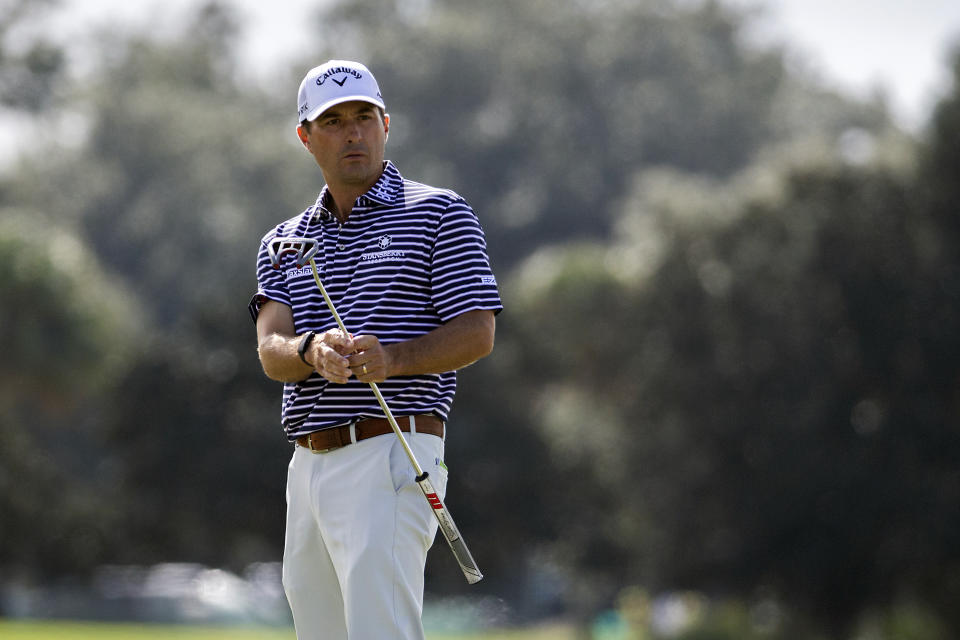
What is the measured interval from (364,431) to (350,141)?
93 cm

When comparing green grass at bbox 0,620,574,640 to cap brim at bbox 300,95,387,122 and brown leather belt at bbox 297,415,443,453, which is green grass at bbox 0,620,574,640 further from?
cap brim at bbox 300,95,387,122

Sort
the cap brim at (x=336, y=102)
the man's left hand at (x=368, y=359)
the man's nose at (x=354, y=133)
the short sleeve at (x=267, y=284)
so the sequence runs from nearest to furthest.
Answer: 1. the man's left hand at (x=368, y=359)
2. the cap brim at (x=336, y=102)
3. the man's nose at (x=354, y=133)
4. the short sleeve at (x=267, y=284)

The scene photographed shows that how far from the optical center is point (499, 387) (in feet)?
104

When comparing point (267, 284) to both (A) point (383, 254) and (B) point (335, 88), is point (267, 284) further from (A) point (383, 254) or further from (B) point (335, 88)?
(B) point (335, 88)

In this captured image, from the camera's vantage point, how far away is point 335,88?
486 cm

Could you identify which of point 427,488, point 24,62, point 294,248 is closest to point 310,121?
point 294,248

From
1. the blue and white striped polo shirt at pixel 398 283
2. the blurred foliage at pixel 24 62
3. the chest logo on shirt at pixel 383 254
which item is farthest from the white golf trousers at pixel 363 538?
the blurred foliage at pixel 24 62

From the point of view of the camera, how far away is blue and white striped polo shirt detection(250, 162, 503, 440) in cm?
474

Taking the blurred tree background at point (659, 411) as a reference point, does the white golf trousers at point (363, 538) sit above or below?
below

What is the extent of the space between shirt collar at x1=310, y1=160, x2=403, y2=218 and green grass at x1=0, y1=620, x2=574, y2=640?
44.2ft

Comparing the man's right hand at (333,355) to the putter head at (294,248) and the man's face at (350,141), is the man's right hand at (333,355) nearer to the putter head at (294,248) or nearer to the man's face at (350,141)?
the putter head at (294,248)

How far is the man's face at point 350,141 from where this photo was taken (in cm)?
491

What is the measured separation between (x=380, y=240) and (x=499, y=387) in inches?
1056

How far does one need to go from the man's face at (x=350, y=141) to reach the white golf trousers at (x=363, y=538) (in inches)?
33.8
